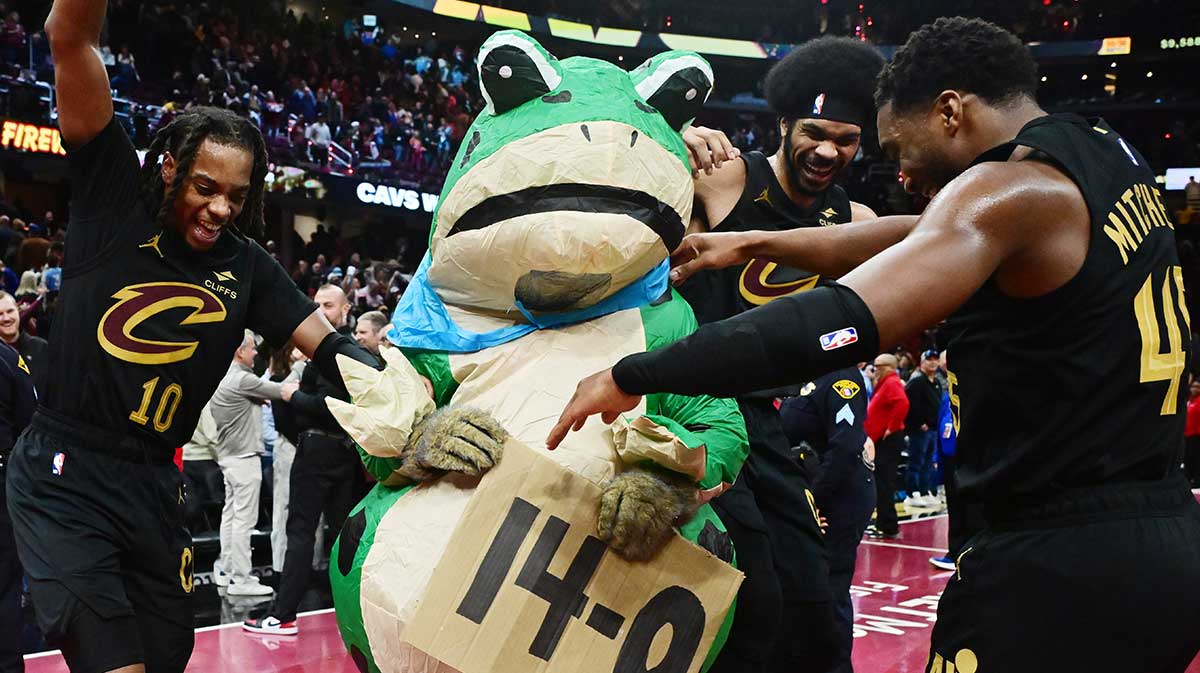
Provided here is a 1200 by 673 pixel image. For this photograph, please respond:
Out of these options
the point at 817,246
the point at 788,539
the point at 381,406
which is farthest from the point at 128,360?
the point at 788,539

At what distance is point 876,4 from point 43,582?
32.5 meters

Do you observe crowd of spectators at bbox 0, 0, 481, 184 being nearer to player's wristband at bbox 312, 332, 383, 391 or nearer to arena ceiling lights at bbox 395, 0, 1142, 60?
arena ceiling lights at bbox 395, 0, 1142, 60

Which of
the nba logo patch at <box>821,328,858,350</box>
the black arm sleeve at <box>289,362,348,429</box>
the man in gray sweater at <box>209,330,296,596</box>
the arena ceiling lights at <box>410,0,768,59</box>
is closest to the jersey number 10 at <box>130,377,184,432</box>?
Result: the nba logo patch at <box>821,328,858,350</box>

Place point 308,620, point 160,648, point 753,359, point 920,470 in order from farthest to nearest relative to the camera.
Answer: point 920,470 → point 308,620 → point 160,648 → point 753,359

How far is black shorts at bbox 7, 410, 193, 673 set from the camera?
110 inches

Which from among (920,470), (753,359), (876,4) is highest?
(876,4)

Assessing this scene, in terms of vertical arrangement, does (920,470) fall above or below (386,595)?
below

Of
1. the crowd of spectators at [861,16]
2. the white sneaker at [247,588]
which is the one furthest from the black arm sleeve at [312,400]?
the crowd of spectators at [861,16]

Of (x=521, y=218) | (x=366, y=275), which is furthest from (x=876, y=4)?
(x=521, y=218)

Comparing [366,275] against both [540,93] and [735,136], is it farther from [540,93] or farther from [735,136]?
[735,136]

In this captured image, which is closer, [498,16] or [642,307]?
[642,307]

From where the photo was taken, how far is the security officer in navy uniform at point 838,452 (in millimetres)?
5637

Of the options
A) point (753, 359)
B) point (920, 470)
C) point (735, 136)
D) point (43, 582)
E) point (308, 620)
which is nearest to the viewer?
point (753, 359)

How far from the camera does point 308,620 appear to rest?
6492mm
